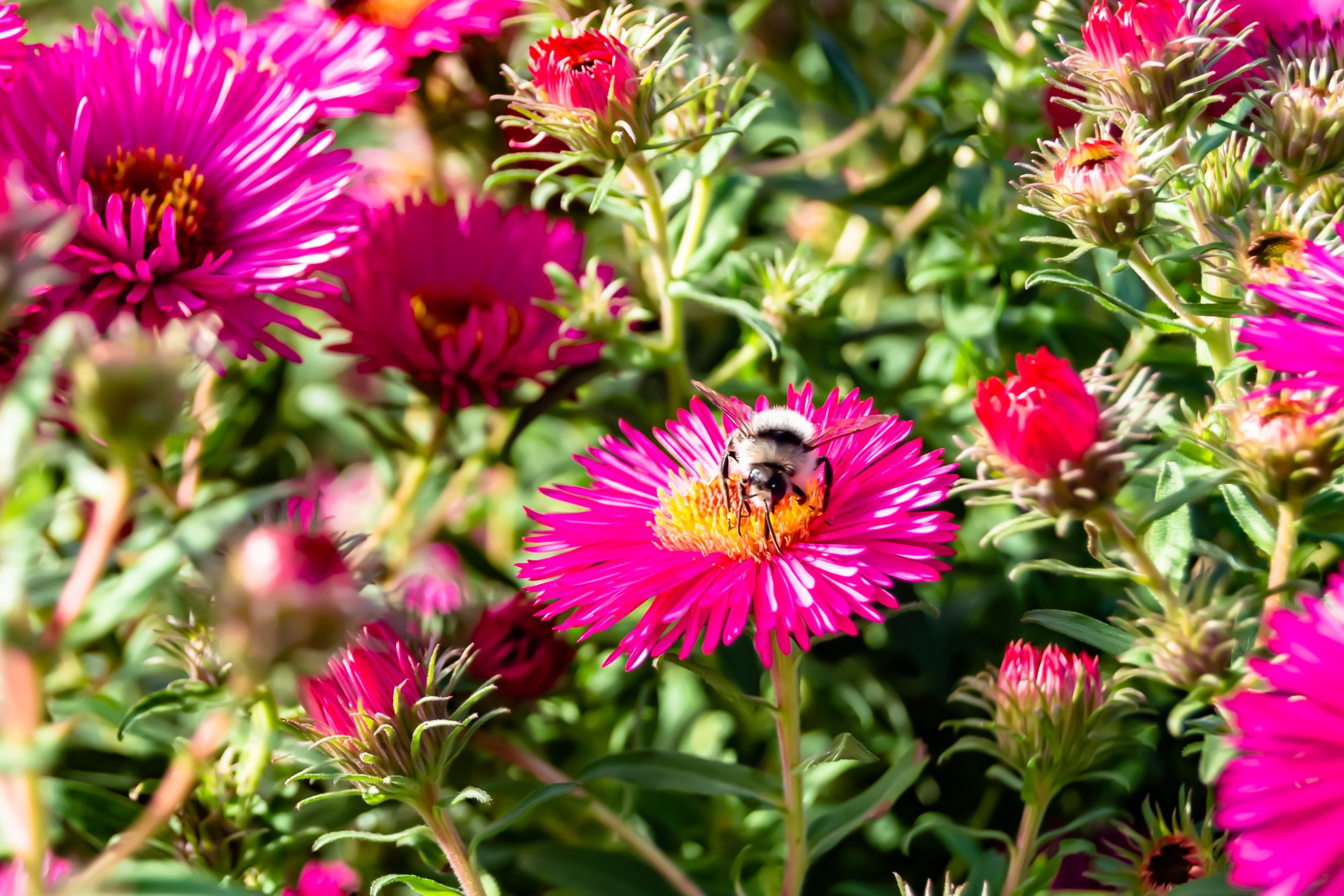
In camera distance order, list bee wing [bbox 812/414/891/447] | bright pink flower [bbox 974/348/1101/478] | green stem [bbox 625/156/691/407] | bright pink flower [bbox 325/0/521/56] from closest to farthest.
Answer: bright pink flower [bbox 974/348/1101/478] → bee wing [bbox 812/414/891/447] → green stem [bbox 625/156/691/407] → bright pink flower [bbox 325/0/521/56]

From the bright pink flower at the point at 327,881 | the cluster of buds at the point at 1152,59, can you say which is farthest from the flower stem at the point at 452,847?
the cluster of buds at the point at 1152,59

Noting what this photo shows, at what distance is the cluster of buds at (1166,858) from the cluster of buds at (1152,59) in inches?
17.1

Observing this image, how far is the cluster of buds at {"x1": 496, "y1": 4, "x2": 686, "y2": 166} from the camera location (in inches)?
33.5

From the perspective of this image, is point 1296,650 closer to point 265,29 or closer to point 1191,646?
point 1191,646

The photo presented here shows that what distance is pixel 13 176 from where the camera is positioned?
77 centimetres

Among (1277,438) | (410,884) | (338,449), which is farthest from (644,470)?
(338,449)

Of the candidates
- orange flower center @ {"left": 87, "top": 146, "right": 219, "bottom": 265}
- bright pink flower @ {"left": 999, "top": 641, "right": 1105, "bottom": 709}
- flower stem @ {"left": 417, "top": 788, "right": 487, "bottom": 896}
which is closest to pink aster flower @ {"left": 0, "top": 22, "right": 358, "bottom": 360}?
orange flower center @ {"left": 87, "top": 146, "right": 219, "bottom": 265}

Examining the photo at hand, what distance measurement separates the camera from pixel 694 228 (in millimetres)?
1069

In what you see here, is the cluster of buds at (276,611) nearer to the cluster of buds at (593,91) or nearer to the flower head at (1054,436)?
the flower head at (1054,436)

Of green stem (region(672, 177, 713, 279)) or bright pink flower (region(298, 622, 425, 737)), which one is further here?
green stem (region(672, 177, 713, 279))

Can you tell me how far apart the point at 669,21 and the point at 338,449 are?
2.56 ft

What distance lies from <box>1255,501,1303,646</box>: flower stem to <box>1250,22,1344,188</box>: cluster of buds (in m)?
0.23

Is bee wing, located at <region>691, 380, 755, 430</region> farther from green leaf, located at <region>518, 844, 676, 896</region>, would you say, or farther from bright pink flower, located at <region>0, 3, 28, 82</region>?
bright pink flower, located at <region>0, 3, 28, 82</region>

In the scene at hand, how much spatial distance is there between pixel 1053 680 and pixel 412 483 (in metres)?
0.61
